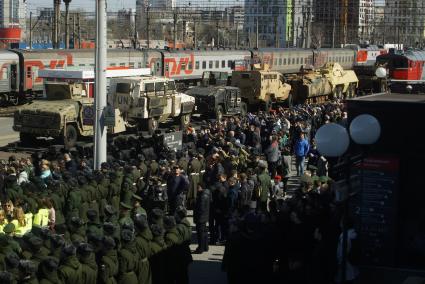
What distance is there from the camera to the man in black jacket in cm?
1498

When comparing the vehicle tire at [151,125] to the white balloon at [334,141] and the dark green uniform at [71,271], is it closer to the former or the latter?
the white balloon at [334,141]

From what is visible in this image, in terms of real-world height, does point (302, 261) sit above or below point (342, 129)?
below

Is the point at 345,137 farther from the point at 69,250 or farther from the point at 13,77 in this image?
the point at 13,77

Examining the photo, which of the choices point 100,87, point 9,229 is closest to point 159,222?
point 9,229

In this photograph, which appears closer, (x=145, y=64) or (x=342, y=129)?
(x=342, y=129)

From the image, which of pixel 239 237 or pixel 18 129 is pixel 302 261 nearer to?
pixel 239 237

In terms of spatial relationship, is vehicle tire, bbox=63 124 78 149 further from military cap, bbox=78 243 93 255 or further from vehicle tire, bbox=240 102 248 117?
military cap, bbox=78 243 93 255

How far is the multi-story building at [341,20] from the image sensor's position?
104 meters

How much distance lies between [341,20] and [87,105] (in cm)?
9039

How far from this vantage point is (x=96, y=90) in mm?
19156

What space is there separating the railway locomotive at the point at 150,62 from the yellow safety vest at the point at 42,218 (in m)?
20.3

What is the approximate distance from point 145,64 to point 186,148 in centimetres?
2577

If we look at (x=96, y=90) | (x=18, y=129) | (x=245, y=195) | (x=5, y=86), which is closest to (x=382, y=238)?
(x=245, y=195)

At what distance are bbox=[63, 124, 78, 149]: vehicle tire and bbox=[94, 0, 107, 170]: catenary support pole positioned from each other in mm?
8461
